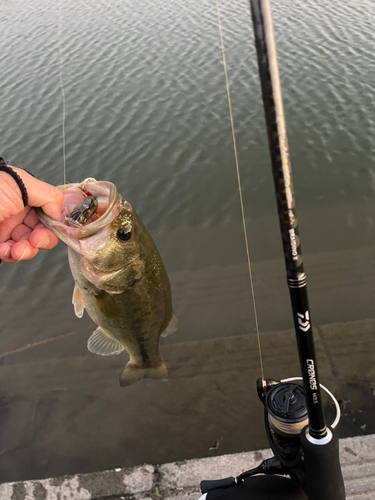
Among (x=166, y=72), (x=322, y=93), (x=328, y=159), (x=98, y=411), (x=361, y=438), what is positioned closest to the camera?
(x=361, y=438)

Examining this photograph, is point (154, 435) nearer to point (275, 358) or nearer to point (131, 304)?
point (275, 358)

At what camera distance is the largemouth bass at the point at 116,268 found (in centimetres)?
214

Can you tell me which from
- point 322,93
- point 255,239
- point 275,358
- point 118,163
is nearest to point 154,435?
point 275,358

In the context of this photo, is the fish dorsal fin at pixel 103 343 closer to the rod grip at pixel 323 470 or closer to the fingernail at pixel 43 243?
the fingernail at pixel 43 243

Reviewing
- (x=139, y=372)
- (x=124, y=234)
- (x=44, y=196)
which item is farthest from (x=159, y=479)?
(x=44, y=196)

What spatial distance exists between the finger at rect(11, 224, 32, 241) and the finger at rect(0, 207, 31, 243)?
21 millimetres

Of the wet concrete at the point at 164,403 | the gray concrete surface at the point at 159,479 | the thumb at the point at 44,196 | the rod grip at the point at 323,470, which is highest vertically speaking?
the thumb at the point at 44,196

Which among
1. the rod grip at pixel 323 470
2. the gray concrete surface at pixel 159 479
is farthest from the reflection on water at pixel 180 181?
the rod grip at pixel 323 470

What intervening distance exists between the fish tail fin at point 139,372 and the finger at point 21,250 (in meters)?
1.04

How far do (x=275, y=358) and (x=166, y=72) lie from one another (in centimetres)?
733

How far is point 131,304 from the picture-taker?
7.93ft

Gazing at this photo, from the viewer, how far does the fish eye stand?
7.27ft

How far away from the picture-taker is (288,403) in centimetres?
188

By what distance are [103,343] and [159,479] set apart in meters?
1.07
